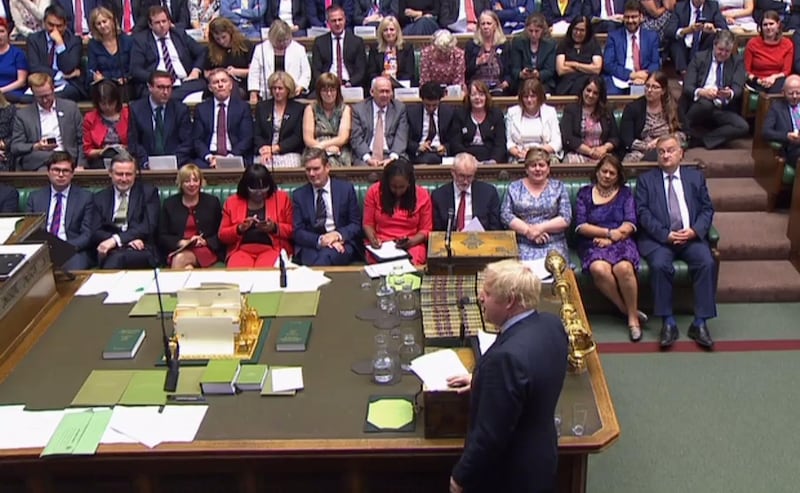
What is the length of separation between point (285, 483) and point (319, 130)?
3649mm

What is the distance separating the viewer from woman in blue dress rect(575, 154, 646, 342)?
538 cm

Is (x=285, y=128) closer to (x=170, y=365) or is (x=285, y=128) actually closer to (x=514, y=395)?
(x=170, y=365)

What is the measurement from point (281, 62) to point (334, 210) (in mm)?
2145

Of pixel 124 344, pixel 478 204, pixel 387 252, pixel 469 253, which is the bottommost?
pixel 387 252

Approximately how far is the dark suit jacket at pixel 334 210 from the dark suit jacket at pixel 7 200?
176 cm

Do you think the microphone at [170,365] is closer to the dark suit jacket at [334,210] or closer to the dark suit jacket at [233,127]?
the dark suit jacket at [334,210]

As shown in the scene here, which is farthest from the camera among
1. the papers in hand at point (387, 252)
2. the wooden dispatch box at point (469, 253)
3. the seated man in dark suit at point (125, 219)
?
the seated man in dark suit at point (125, 219)

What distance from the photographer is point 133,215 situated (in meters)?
5.66

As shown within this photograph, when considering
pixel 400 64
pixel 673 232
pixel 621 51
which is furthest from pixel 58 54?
pixel 673 232

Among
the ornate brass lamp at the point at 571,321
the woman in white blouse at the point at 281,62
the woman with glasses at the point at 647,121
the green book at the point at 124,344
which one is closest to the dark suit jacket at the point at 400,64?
the woman in white blouse at the point at 281,62

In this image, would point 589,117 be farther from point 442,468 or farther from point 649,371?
point 442,468

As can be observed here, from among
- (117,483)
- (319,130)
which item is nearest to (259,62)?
(319,130)

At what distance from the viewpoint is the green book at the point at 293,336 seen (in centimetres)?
374

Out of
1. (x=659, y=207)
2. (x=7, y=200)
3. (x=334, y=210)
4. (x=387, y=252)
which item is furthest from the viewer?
(x=7, y=200)
